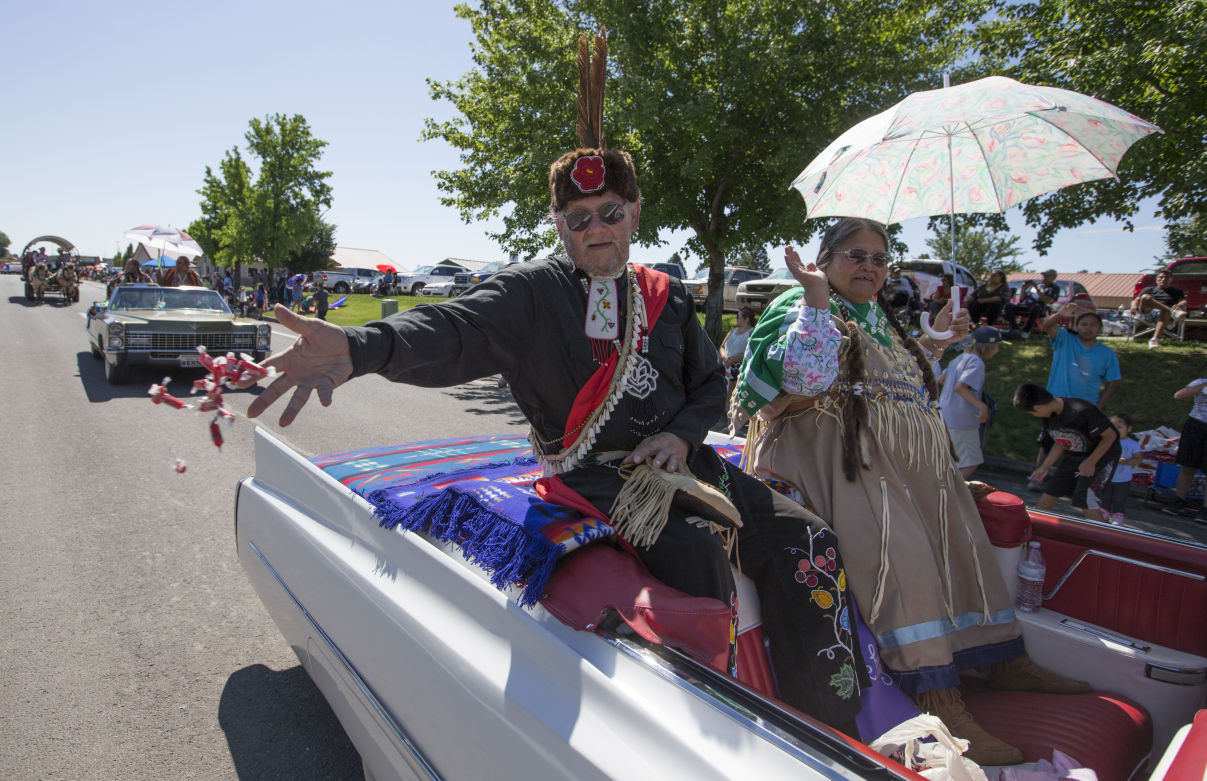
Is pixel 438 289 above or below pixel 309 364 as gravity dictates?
below

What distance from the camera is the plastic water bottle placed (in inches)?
101

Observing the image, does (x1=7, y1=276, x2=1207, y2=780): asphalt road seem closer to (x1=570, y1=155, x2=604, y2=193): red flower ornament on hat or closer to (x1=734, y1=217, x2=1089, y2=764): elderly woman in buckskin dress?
(x1=734, y1=217, x2=1089, y2=764): elderly woman in buckskin dress

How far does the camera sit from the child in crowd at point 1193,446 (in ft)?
21.3

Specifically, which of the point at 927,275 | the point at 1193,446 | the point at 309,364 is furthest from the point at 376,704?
the point at 927,275

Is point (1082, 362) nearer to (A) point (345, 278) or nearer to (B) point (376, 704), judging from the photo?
(B) point (376, 704)

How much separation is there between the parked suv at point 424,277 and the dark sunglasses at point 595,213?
35.6 meters

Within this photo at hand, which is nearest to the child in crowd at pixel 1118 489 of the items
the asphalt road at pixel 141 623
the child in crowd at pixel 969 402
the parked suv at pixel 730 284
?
the asphalt road at pixel 141 623

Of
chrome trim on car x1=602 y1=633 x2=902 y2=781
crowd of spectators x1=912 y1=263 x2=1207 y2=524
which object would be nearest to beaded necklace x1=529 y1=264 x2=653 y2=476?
chrome trim on car x1=602 y1=633 x2=902 y2=781

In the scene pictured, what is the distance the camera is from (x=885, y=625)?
85.0 inches

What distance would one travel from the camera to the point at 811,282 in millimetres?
2246

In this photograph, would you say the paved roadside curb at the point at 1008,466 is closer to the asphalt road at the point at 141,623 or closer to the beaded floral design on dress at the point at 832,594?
the asphalt road at the point at 141,623

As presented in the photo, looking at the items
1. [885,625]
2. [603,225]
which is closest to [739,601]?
[885,625]

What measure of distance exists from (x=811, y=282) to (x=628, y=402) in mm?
752

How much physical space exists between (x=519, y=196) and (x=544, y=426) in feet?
32.2
